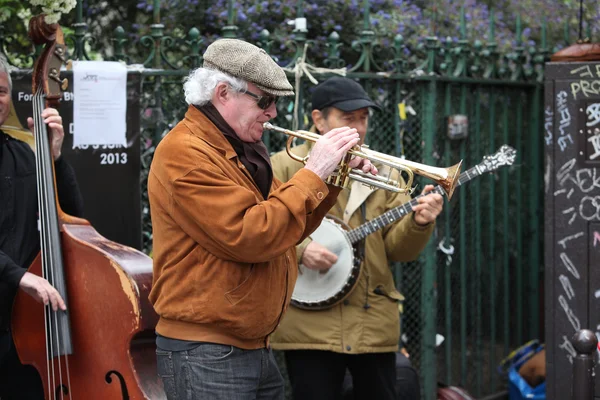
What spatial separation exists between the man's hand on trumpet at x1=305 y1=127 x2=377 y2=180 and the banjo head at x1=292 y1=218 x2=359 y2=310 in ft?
3.81

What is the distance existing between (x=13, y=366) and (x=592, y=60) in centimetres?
341

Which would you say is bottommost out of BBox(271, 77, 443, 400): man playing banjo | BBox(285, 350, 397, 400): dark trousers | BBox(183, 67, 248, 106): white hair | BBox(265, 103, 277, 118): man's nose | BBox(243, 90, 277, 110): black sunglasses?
BBox(285, 350, 397, 400): dark trousers

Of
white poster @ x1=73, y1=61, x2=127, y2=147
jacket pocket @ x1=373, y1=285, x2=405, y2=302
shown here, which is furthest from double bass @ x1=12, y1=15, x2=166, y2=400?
jacket pocket @ x1=373, y1=285, x2=405, y2=302

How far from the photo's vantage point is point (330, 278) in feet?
14.2

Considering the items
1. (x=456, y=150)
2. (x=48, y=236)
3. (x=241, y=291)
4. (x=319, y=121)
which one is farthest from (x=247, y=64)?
(x=456, y=150)

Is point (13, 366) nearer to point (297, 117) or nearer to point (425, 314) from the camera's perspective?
point (297, 117)

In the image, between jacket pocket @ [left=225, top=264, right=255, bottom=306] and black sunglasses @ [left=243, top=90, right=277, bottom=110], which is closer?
jacket pocket @ [left=225, top=264, right=255, bottom=306]

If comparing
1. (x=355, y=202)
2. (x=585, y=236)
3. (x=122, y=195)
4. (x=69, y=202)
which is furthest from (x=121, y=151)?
(x=585, y=236)

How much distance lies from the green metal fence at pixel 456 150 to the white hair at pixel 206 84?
5.16 ft

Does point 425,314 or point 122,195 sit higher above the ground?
point 122,195

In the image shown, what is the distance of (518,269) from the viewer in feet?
21.2

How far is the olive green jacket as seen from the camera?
429 cm

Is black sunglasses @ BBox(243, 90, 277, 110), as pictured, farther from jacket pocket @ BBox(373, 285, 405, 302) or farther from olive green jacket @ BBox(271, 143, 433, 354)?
jacket pocket @ BBox(373, 285, 405, 302)

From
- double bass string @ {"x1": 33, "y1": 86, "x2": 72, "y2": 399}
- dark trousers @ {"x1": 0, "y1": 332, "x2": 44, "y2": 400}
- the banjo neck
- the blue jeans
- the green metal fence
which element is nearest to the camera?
the blue jeans
